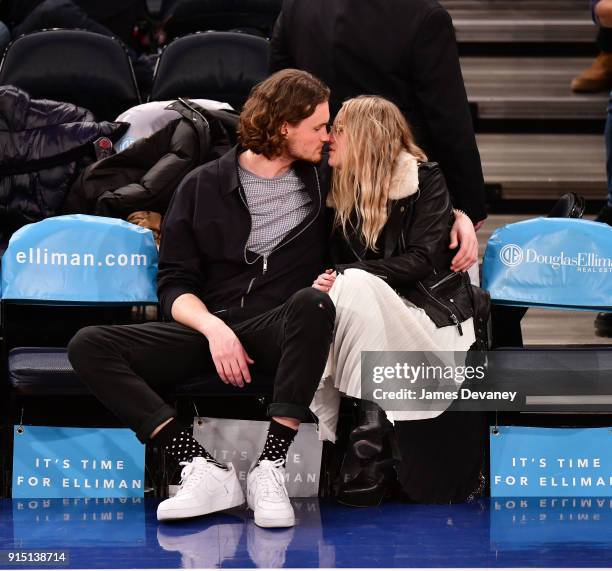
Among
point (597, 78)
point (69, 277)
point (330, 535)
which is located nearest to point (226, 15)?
point (597, 78)

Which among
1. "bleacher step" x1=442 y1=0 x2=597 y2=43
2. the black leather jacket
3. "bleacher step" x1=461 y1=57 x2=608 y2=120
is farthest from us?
"bleacher step" x1=442 y1=0 x2=597 y2=43

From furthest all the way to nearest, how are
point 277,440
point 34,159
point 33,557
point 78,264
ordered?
point 34,159, point 78,264, point 277,440, point 33,557

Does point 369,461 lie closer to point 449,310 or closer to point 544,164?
point 449,310

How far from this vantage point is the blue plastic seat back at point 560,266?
3.35 m

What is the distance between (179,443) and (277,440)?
25cm

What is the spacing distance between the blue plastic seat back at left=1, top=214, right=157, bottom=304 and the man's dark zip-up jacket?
0.11 m

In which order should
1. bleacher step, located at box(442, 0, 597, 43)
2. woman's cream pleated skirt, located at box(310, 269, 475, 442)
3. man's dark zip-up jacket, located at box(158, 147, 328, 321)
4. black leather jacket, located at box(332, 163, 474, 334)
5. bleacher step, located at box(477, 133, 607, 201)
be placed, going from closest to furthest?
woman's cream pleated skirt, located at box(310, 269, 475, 442) < black leather jacket, located at box(332, 163, 474, 334) < man's dark zip-up jacket, located at box(158, 147, 328, 321) < bleacher step, located at box(477, 133, 607, 201) < bleacher step, located at box(442, 0, 597, 43)

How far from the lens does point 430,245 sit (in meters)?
3.19

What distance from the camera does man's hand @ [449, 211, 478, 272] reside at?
323cm

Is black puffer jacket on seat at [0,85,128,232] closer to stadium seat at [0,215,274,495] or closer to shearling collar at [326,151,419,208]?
stadium seat at [0,215,274,495]

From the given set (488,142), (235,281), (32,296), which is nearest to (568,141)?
(488,142)

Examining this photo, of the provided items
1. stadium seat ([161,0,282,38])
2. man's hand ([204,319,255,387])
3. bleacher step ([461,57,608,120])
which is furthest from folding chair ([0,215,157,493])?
bleacher step ([461,57,608,120])

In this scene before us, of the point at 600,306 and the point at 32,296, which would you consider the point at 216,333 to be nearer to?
the point at 32,296

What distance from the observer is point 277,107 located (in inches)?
127
